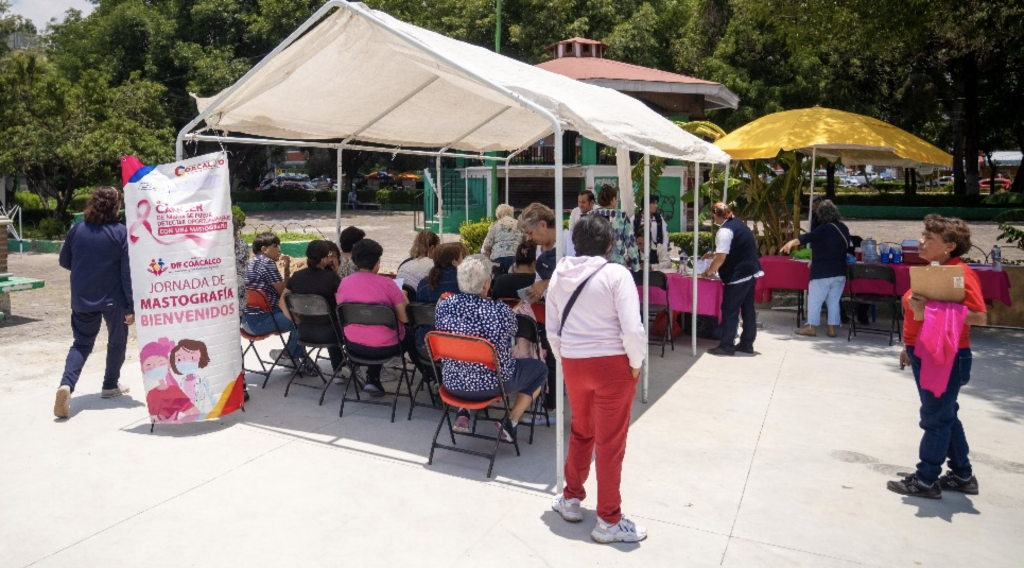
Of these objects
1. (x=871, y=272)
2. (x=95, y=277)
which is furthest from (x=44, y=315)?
(x=871, y=272)

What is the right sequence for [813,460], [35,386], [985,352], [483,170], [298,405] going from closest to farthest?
[813,460] → [298,405] → [35,386] → [985,352] → [483,170]

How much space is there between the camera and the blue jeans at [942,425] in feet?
14.2

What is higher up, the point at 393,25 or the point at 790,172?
the point at 393,25

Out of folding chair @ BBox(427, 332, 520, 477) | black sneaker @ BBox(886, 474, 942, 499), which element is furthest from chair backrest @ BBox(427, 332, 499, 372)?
black sneaker @ BBox(886, 474, 942, 499)

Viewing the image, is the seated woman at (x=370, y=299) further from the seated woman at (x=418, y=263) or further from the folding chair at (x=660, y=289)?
the folding chair at (x=660, y=289)

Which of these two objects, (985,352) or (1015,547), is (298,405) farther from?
(985,352)

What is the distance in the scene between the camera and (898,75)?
30953 millimetres

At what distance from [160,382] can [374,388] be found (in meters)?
1.64

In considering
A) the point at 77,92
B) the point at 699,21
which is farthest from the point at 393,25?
the point at 699,21

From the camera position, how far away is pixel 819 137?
948 cm

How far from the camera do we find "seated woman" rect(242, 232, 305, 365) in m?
→ 6.81

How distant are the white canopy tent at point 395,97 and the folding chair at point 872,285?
6.65 feet

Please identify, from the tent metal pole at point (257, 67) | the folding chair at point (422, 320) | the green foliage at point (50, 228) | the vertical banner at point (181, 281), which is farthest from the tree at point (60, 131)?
the folding chair at point (422, 320)

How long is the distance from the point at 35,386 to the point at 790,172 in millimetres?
10158
